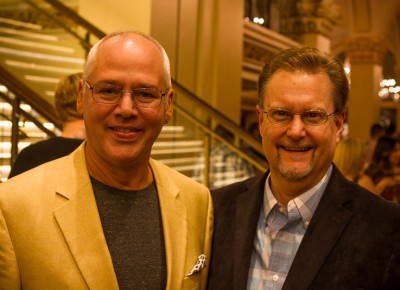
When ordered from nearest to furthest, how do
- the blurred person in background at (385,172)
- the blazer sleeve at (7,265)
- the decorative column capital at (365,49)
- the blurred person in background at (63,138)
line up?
the blazer sleeve at (7,265)
the blurred person in background at (63,138)
the blurred person in background at (385,172)
the decorative column capital at (365,49)

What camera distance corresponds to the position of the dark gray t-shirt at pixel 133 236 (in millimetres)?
1909

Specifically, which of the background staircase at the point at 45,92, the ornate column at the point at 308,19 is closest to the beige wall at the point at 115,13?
the background staircase at the point at 45,92

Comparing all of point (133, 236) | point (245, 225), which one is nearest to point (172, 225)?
point (133, 236)

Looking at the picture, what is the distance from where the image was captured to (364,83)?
16.4 metres

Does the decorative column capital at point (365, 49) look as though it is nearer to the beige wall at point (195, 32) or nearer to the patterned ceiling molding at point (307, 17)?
the patterned ceiling molding at point (307, 17)

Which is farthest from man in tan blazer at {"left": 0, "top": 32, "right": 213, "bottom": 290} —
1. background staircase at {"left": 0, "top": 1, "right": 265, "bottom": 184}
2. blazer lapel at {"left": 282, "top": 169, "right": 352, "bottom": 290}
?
background staircase at {"left": 0, "top": 1, "right": 265, "bottom": 184}

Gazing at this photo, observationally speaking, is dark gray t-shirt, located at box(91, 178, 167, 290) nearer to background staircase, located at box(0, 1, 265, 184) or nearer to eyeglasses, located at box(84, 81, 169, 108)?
eyeglasses, located at box(84, 81, 169, 108)

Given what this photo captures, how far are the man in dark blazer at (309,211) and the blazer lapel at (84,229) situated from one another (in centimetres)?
48

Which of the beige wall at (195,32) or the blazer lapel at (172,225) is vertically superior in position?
the beige wall at (195,32)

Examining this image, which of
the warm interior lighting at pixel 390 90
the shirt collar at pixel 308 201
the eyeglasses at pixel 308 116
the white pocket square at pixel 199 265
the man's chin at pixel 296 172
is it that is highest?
the warm interior lighting at pixel 390 90

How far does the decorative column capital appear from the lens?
53.6ft

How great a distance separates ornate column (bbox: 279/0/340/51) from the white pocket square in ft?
36.6

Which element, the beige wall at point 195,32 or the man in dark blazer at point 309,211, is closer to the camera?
the man in dark blazer at point 309,211

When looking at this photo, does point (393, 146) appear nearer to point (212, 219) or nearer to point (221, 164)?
point (221, 164)
